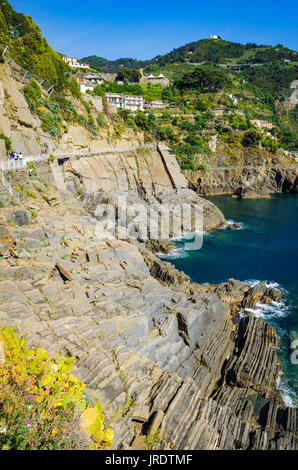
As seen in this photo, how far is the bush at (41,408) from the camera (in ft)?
27.8

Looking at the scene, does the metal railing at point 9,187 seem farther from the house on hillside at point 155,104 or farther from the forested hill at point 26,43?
the house on hillside at point 155,104

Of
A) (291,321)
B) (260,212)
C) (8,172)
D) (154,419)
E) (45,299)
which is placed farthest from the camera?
(260,212)

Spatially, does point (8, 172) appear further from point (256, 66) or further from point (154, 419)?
point (256, 66)

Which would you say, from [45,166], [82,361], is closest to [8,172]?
[45,166]

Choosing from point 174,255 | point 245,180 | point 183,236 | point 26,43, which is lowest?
point 174,255

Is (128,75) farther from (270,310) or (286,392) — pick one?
(286,392)

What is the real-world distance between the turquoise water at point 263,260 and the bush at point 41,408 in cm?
1690

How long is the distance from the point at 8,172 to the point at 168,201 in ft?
118

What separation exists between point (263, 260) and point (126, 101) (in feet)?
227

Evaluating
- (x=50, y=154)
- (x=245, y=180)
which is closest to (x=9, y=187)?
(x=50, y=154)

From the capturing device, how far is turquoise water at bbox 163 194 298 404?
2852cm

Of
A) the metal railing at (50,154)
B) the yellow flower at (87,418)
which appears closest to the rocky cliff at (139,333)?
the metal railing at (50,154)

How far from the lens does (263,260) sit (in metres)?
43.9

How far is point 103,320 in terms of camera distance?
18750mm
